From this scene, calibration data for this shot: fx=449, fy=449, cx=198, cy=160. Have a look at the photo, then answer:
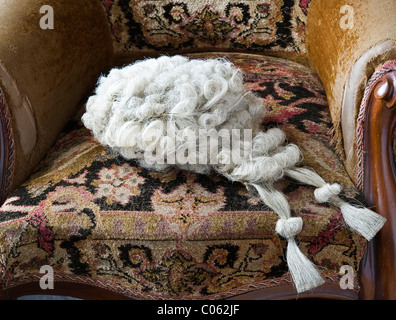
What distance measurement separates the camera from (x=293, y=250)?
81 cm

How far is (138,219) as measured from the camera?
81 cm

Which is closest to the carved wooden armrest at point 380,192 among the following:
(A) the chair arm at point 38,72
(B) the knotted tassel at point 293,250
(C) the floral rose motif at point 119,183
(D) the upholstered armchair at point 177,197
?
(D) the upholstered armchair at point 177,197

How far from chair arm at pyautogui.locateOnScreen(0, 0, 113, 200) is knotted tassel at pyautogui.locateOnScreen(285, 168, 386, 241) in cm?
57

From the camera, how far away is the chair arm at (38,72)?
2.94ft

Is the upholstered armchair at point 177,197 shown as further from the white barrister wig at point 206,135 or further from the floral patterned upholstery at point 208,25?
the floral patterned upholstery at point 208,25

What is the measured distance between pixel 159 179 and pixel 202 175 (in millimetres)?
87

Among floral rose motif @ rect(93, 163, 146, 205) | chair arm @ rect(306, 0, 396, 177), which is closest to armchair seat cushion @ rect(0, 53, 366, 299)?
floral rose motif @ rect(93, 163, 146, 205)

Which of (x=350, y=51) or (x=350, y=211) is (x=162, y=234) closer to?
(x=350, y=211)

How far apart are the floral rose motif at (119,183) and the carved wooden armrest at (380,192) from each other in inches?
17.8

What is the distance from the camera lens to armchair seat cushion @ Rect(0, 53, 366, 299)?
0.81 meters

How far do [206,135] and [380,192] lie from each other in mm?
352

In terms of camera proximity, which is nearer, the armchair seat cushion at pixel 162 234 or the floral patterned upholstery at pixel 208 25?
the armchair seat cushion at pixel 162 234

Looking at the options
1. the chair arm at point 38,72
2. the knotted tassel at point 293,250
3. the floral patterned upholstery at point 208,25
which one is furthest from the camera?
the floral patterned upholstery at point 208,25

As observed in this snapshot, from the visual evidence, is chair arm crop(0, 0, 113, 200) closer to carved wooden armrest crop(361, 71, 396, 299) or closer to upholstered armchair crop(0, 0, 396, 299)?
upholstered armchair crop(0, 0, 396, 299)
